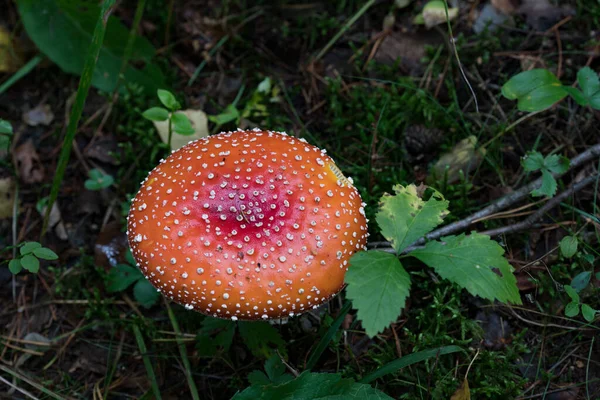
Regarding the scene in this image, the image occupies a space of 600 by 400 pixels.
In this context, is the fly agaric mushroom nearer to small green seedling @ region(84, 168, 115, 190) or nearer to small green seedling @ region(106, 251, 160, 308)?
small green seedling @ region(106, 251, 160, 308)

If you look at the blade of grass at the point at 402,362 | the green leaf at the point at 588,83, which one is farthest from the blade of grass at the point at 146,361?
the green leaf at the point at 588,83

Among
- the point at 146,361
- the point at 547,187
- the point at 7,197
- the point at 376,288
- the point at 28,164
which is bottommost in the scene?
the point at 146,361

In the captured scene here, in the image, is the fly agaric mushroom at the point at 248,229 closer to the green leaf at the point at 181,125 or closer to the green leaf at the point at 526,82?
the green leaf at the point at 181,125

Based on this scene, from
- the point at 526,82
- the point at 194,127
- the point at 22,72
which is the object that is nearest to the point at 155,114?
the point at 194,127

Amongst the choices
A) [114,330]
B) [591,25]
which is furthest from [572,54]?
[114,330]

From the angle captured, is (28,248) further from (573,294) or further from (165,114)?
(573,294)

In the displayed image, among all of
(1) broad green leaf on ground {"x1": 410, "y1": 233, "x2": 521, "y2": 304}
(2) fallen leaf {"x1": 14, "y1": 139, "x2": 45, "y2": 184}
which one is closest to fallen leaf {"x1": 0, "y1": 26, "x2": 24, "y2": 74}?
(2) fallen leaf {"x1": 14, "y1": 139, "x2": 45, "y2": 184}
